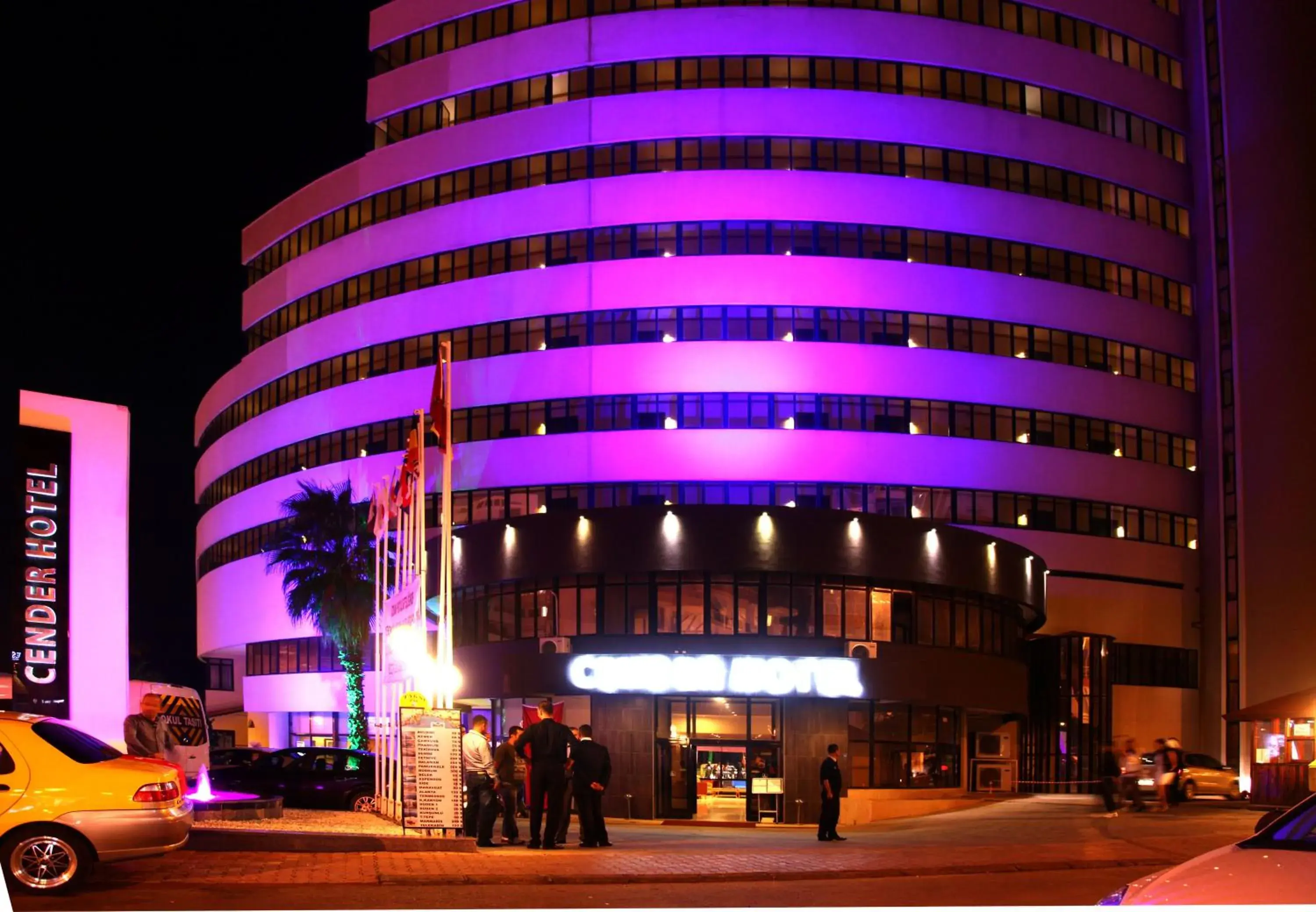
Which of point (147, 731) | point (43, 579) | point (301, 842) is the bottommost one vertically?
point (301, 842)

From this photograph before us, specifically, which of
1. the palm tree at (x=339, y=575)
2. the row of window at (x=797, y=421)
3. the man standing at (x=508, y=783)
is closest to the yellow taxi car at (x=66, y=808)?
the man standing at (x=508, y=783)

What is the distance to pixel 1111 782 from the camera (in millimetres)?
32375

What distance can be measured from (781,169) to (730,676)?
2571 centimetres

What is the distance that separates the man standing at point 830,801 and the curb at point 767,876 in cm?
656

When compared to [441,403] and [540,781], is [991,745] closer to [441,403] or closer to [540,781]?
[441,403]

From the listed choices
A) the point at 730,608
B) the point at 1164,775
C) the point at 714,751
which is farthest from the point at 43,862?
the point at 1164,775

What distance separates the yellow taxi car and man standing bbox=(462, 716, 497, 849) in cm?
708

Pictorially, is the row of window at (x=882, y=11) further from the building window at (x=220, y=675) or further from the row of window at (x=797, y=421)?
the building window at (x=220, y=675)

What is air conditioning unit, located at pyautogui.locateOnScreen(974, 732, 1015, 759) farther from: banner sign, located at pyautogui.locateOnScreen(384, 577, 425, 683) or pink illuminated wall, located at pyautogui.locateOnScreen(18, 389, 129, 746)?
pink illuminated wall, located at pyautogui.locateOnScreen(18, 389, 129, 746)

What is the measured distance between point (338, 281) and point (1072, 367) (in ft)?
97.5

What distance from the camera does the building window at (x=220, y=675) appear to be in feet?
267

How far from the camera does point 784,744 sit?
117ft

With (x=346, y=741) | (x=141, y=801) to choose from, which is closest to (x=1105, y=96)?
(x=346, y=741)

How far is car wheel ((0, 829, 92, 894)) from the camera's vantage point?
14211 millimetres
